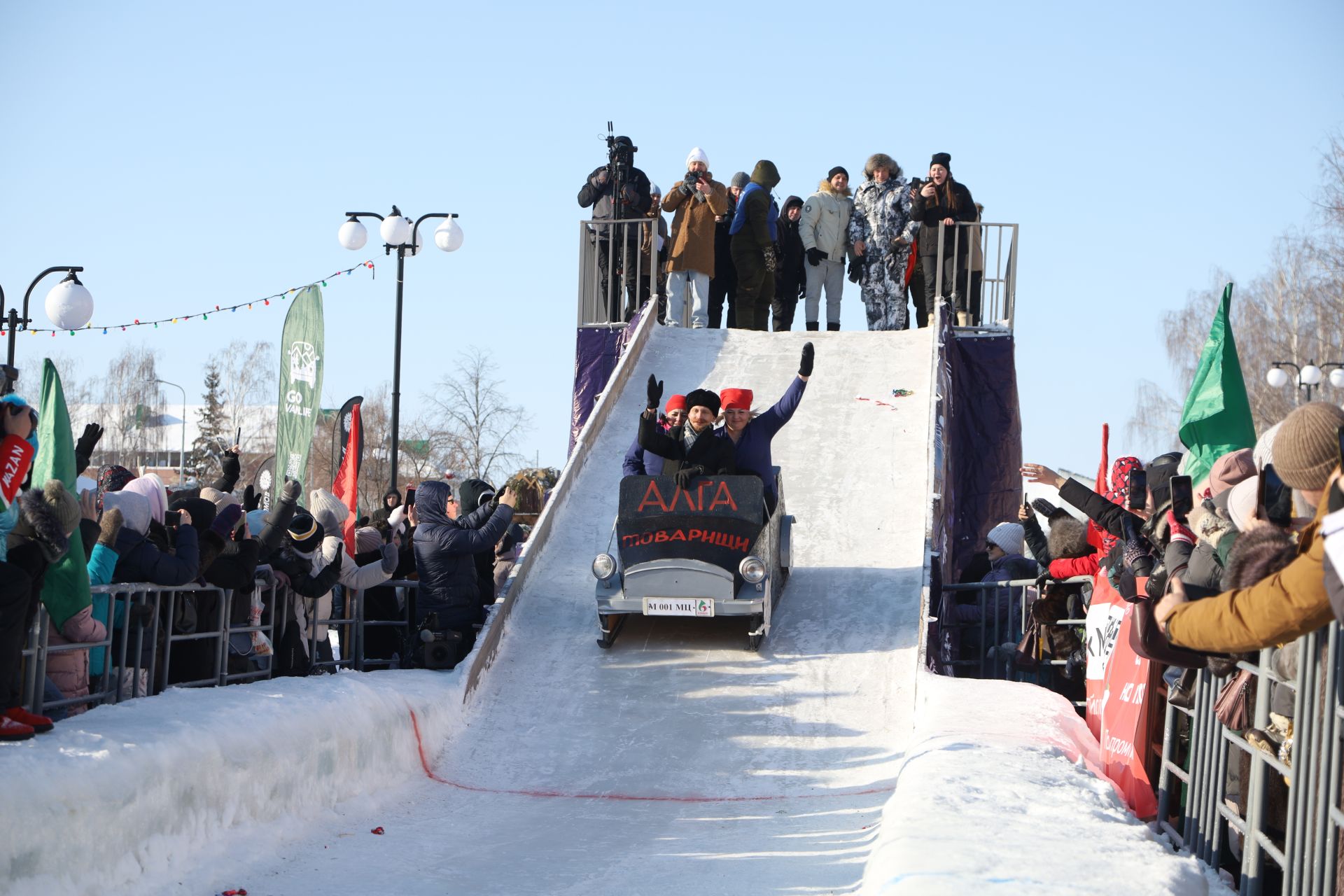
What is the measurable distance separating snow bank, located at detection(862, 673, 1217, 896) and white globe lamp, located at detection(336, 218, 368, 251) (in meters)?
10.7

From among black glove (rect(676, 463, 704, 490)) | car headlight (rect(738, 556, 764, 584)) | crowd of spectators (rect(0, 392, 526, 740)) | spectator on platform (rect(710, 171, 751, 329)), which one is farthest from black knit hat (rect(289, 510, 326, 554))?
spectator on platform (rect(710, 171, 751, 329))

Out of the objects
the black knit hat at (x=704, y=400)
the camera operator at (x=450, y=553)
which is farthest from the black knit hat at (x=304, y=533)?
the black knit hat at (x=704, y=400)

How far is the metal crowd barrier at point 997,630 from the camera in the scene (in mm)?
9148

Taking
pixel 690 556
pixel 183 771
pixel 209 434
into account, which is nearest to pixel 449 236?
pixel 690 556

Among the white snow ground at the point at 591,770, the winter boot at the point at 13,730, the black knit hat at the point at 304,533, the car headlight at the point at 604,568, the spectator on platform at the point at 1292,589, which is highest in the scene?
the spectator on platform at the point at 1292,589

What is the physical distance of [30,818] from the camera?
175 inches

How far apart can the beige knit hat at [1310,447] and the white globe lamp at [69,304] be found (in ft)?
37.7

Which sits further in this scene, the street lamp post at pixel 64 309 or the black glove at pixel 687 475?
the street lamp post at pixel 64 309

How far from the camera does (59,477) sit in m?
5.70

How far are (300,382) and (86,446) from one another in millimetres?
4972

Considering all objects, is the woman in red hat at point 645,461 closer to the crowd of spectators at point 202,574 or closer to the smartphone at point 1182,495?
the crowd of spectators at point 202,574

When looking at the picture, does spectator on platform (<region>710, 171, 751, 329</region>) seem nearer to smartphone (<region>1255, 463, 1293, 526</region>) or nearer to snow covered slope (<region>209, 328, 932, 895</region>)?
snow covered slope (<region>209, 328, 932, 895</region>)

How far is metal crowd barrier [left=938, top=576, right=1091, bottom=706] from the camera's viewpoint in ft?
30.0

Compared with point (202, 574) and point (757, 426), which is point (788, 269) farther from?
point (202, 574)
